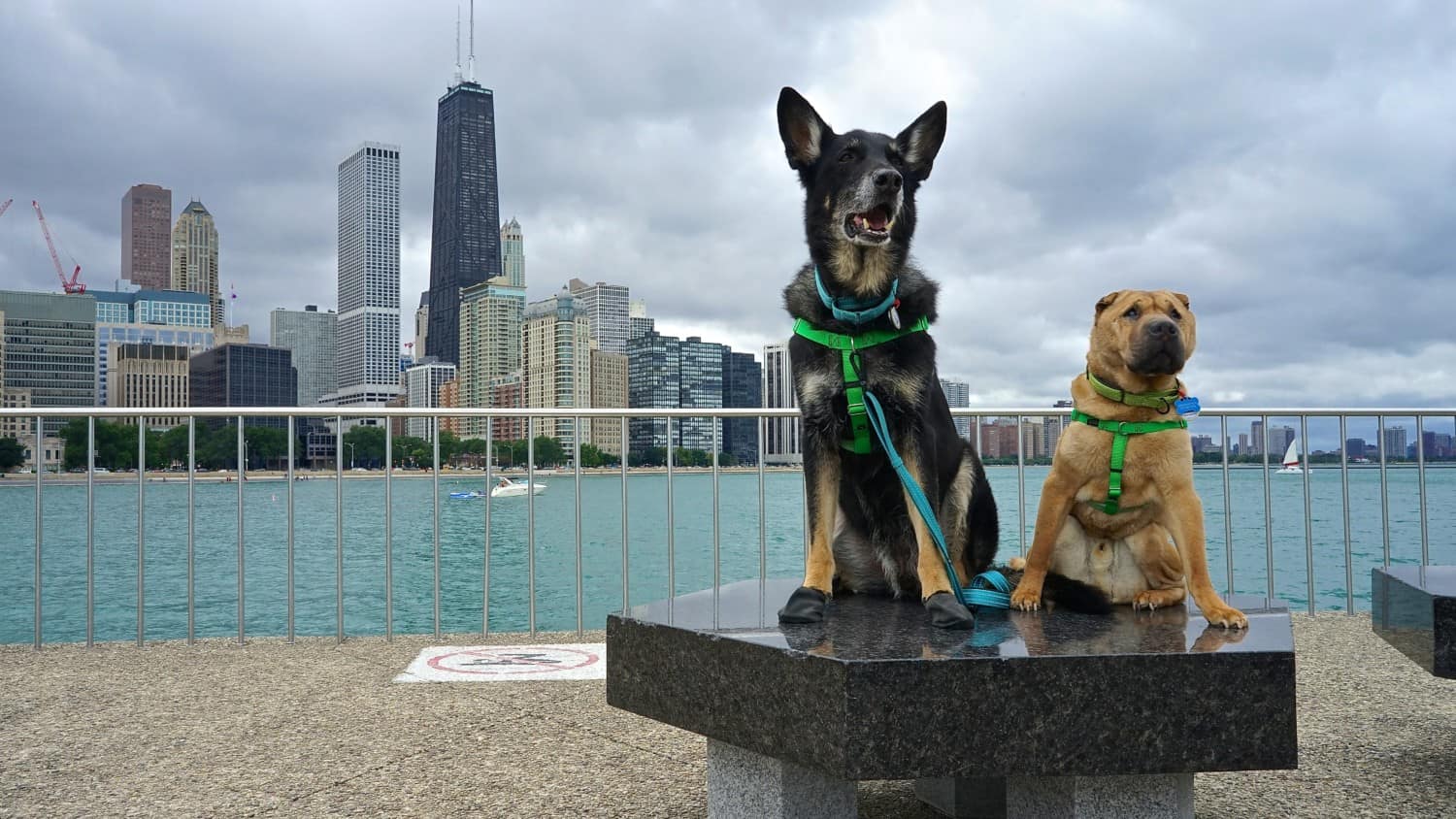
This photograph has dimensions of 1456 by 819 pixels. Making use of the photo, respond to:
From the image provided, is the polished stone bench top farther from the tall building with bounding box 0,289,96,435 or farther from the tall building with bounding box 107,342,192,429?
the tall building with bounding box 107,342,192,429

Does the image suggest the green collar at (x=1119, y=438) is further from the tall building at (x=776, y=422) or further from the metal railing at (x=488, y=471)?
the tall building at (x=776, y=422)

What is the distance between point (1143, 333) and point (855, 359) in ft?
2.37

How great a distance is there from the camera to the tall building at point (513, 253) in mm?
154250

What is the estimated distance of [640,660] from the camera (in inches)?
96.9

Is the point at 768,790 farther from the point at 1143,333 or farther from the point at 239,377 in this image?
the point at 239,377

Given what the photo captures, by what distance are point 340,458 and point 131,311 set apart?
567ft

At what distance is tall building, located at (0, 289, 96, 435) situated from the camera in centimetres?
7938

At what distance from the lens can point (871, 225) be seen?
7.86 feet

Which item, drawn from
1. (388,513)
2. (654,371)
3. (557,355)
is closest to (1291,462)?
(388,513)

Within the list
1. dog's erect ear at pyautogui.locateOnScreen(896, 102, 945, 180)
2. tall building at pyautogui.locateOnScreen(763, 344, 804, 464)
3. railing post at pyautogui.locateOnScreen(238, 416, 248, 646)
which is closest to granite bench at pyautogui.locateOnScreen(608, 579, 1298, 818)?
dog's erect ear at pyautogui.locateOnScreen(896, 102, 945, 180)

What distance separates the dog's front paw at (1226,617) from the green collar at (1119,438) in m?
0.33

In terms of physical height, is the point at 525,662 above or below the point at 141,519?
below

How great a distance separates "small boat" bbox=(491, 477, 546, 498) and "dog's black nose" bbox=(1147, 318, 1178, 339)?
4.50m

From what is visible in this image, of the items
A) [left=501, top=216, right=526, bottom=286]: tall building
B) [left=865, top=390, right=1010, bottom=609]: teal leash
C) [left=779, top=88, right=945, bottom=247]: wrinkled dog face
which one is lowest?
[left=865, top=390, right=1010, bottom=609]: teal leash
